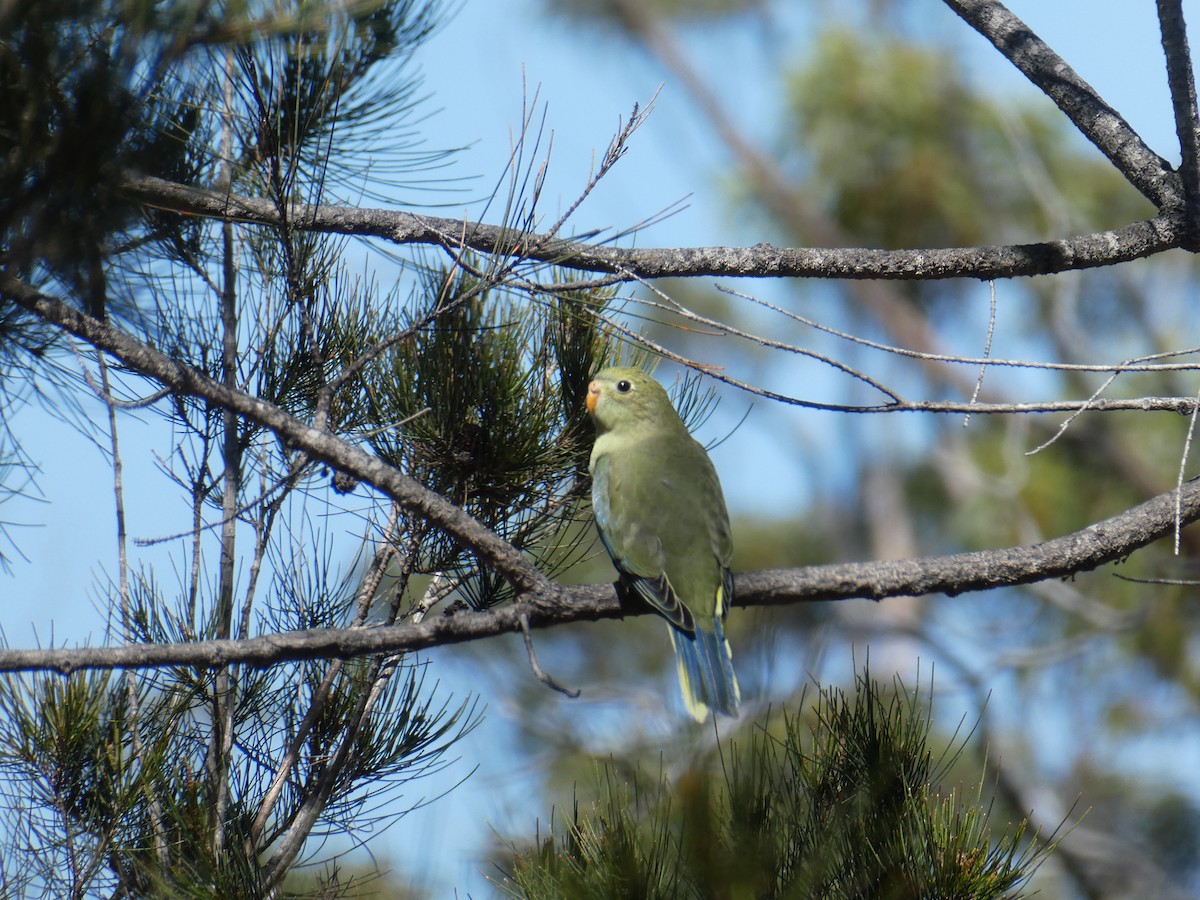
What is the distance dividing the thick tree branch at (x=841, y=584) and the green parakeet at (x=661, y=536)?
46 cm

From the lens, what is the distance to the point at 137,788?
2160 millimetres

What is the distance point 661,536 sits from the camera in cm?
307

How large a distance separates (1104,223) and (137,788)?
8795 millimetres

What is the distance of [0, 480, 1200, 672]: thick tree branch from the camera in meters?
2.05

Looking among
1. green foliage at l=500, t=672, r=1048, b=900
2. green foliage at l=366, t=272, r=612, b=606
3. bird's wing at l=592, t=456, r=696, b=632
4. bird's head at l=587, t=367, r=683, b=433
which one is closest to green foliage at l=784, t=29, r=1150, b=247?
bird's head at l=587, t=367, r=683, b=433

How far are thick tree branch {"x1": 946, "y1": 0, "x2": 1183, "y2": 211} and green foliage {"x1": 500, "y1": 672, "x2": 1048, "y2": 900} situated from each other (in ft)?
4.06

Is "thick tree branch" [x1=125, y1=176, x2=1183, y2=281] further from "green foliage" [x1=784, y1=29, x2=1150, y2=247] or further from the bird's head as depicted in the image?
"green foliage" [x1=784, y1=29, x2=1150, y2=247]

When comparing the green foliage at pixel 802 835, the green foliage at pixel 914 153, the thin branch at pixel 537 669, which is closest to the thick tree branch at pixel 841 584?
the thin branch at pixel 537 669

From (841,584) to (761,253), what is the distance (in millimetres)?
712

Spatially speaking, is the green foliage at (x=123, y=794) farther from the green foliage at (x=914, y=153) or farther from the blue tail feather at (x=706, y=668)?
the green foliage at (x=914, y=153)

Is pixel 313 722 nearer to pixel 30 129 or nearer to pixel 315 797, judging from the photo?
pixel 315 797

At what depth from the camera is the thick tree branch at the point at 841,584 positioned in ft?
6.72

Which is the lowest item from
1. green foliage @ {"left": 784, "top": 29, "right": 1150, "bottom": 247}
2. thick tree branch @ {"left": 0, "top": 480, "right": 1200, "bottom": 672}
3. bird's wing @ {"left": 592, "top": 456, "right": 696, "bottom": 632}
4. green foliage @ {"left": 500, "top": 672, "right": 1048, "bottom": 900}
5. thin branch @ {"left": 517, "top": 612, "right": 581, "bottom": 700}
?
green foliage @ {"left": 500, "top": 672, "right": 1048, "bottom": 900}

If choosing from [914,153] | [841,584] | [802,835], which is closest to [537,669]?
[802,835]
